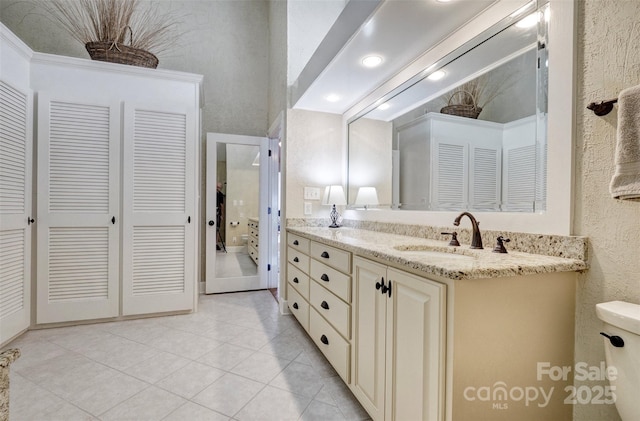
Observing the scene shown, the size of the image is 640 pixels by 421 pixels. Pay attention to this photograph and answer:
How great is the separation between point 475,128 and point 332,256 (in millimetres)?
1079

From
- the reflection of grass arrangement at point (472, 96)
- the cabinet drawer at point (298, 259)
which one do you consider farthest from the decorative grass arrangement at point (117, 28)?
the reflection of grass arrangement at point (472, 96)

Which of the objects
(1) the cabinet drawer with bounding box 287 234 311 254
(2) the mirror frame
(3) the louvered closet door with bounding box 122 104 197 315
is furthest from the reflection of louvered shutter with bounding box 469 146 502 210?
(3) the louvered closet door with bounding box 122 104 197 315

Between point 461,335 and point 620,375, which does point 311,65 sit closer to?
point 461,335

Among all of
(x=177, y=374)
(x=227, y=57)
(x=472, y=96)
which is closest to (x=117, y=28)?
(x=227, y=57)

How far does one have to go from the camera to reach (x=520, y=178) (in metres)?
1.35

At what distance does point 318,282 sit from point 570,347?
135cm

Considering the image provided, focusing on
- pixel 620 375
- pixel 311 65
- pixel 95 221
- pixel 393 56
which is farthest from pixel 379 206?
pixel 95 221

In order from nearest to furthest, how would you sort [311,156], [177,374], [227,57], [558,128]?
[558,128]
[177,374]
[311,156]
[227,57]

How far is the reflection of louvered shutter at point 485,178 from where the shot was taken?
4.82 ft

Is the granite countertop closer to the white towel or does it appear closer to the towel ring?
the white towel

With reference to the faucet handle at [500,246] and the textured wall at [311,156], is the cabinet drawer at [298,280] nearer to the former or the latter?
the textured wall at [311,156]

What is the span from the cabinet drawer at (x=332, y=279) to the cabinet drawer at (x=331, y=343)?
244 mm

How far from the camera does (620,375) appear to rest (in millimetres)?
872

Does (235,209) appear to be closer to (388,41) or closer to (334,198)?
(334,198)
